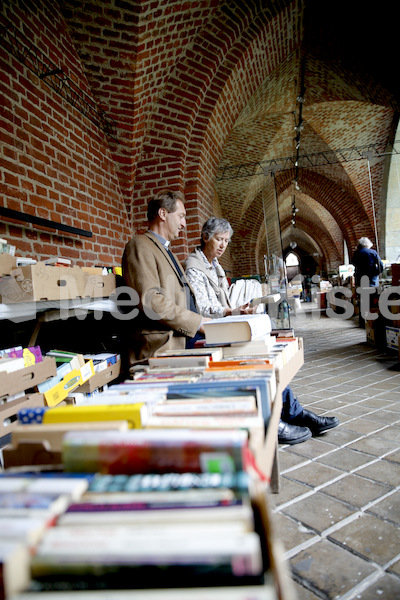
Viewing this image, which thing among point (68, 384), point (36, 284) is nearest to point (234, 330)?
point (36, 284)

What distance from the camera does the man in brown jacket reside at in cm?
204

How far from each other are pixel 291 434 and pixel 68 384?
4.75 ft

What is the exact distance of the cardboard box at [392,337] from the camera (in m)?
4.77

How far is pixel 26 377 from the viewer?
70.6 inches

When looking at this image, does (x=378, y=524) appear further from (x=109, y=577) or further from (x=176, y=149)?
(x=176, y=149)

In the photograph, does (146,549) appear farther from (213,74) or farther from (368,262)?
(368,262)

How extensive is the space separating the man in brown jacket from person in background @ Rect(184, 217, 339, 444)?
229 millimetres

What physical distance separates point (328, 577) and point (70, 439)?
1.19 m

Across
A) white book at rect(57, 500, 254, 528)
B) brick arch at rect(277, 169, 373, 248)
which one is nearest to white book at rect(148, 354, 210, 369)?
white book at rect(57, 500, 254, 528)

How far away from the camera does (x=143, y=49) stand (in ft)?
13.0

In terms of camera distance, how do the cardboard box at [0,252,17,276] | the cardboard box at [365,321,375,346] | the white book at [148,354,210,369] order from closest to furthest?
the white book at [148,354,210,369], the cardboard box at [0,252,17,276], the cardboard box at [365,321,375,346]

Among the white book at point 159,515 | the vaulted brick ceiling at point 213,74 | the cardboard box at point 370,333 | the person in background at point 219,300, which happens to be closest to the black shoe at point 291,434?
the person in background at point 219,300

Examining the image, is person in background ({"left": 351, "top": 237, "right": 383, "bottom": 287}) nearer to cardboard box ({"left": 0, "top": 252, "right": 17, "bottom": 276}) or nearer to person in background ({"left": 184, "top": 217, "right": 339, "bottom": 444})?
person in background ({"left": 184, "top": 217, "right": 339, "bottom": 444})

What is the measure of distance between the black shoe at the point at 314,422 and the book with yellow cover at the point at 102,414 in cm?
194
